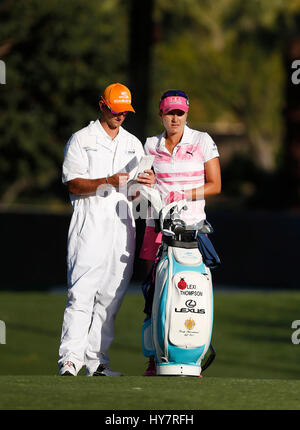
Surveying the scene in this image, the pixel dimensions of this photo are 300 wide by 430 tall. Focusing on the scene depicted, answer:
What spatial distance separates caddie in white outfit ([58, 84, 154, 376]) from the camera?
808 centimetres

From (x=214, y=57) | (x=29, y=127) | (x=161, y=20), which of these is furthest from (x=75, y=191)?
(x=214, y=57)

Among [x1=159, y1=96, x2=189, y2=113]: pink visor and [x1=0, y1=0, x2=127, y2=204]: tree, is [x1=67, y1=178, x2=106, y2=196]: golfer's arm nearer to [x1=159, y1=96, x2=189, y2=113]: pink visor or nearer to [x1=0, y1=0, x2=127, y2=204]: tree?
[x1=159, y1=96, x2=189, y2=113]: pink visor

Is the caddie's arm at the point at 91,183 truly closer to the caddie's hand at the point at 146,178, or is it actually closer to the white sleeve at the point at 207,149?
the caddie's hand at the point at 146,178

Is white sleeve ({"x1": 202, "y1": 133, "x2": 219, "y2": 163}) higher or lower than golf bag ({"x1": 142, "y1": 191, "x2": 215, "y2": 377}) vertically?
higher

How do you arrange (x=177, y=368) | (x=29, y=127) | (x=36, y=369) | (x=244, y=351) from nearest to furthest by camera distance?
(x=177, y=368) < (x=36, y=369) < (x=244, y=351) < (x=29, y=127)

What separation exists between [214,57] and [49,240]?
32689 mm

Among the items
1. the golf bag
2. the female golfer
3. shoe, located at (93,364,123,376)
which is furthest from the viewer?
shoe, located at (93,364,123,376)

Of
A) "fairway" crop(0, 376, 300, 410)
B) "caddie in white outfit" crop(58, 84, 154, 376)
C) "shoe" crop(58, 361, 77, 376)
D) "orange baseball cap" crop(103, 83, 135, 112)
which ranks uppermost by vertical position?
"orange baseball cap" crop(103, 83, 135, 112)

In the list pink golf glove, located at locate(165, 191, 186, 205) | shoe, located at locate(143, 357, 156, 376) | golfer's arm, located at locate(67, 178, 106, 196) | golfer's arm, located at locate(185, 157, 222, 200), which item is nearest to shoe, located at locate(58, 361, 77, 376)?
shoe, located at locate(143, 357, 156, 376)

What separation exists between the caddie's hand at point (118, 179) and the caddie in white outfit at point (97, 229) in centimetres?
10

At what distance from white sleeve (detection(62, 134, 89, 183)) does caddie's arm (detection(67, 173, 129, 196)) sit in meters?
0.05

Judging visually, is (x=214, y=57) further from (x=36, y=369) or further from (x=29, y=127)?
(x=36, y=369)
